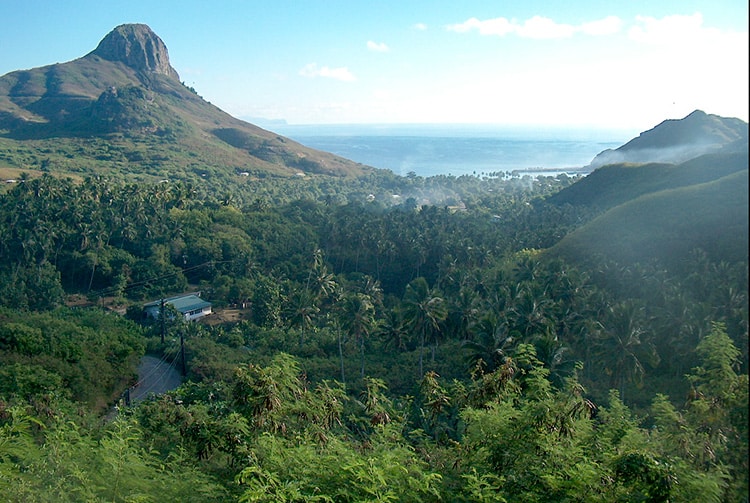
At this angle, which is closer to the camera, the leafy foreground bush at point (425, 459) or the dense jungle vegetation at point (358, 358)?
the leafy foreground bush at point (425, 459)

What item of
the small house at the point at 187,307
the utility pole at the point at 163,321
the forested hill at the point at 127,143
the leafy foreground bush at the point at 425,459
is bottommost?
the small house at the point at 187,307

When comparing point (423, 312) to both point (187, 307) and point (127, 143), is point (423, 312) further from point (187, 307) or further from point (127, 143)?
point (127, 143)

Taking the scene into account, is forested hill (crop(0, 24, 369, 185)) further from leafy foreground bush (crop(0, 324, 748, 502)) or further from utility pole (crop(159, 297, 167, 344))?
leafy foreground bush (crop(0, 324, 748, 502))

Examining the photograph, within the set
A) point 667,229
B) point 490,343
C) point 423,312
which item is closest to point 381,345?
point 423,312

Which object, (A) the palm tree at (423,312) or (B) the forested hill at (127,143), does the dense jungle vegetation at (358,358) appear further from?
(B) the forested hill at (127,143)

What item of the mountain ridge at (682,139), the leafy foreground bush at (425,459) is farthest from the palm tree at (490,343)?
the mountain ridge at (682,139)

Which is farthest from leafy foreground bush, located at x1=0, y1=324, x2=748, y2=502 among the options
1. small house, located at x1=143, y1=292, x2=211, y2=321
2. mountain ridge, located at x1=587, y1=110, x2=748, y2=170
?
mountain ridge, located at x1=587, y1=110, x2=748, y2=170
